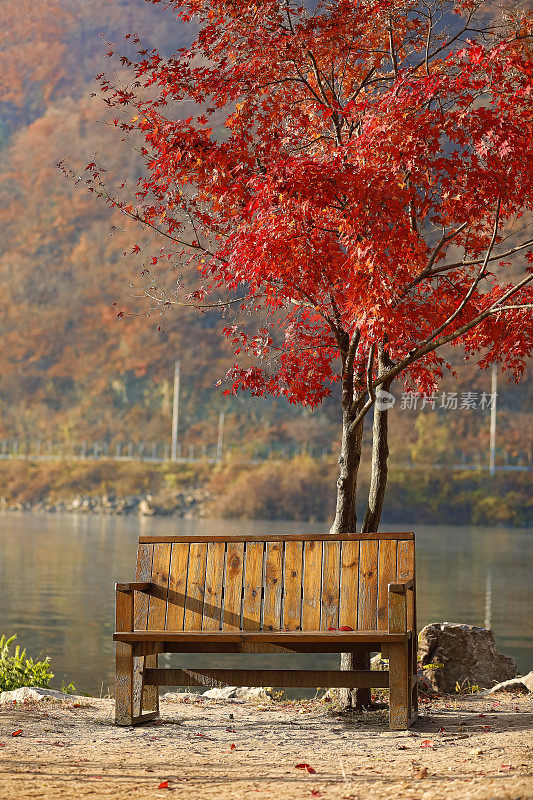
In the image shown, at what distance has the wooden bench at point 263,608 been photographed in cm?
614

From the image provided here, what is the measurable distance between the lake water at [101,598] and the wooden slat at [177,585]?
20.7 feet

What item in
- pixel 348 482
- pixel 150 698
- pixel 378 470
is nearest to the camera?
pixel 150 698

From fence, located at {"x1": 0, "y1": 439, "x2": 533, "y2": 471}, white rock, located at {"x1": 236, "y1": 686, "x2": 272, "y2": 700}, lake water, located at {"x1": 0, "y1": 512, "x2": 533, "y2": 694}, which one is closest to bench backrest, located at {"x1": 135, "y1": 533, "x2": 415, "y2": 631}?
white rock, located at {"x1": 236, "y1": 686, "x2": 272, "y2": 700}

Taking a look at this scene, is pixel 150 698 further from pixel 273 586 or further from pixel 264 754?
pixel 264 754

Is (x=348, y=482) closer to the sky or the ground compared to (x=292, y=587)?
closer to the sky

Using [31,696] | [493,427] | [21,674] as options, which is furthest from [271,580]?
[493,427]

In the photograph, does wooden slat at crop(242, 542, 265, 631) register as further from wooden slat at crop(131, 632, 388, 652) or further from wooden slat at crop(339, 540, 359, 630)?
wooden slat at crop(339, 540, 359, 630)

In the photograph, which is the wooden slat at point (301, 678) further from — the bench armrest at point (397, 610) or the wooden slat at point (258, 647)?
the bench armrest at point (397, 610)

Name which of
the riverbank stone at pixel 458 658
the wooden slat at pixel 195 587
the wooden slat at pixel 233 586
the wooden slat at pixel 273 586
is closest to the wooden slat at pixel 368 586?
the wooden slat at pixel 273 586

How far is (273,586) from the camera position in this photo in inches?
255

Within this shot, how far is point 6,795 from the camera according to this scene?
4484 mm

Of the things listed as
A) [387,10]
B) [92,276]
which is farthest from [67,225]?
[387,10]

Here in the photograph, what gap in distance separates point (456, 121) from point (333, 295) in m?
1.50

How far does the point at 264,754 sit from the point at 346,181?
3.74 m
